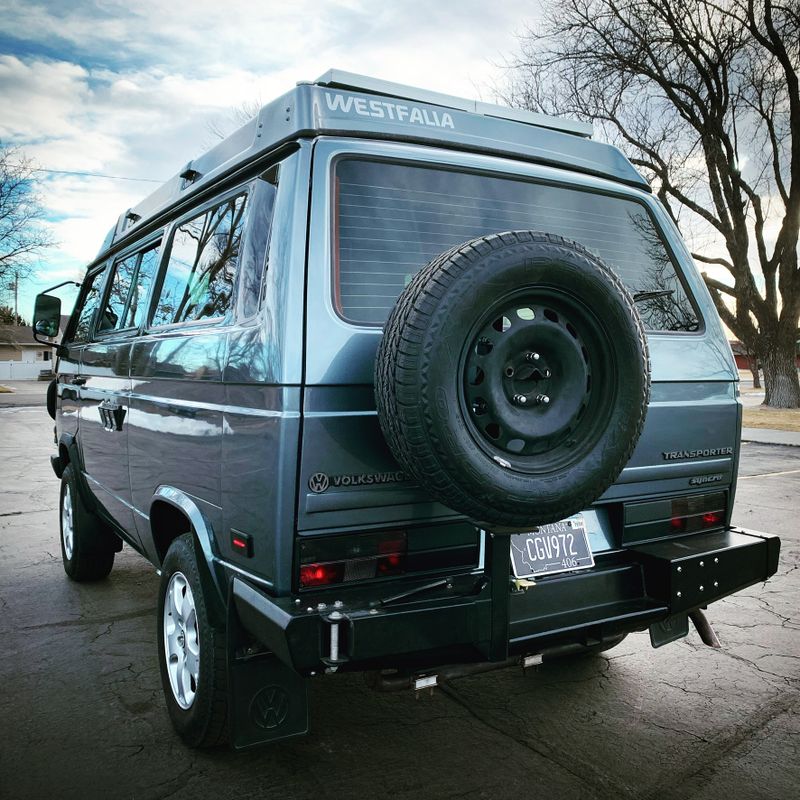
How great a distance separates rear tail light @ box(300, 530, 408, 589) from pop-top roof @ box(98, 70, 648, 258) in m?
1.31

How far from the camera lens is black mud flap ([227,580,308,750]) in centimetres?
238

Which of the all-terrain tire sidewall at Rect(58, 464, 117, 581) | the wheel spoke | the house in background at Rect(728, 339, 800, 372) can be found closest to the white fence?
the house in background at Rect(728, 339, 800, 372)

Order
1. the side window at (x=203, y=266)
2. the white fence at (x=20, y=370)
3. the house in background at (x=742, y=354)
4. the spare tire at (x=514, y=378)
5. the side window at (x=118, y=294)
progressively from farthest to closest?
the white fence at (x=20, y=370) < the house in background at (x=742, y=354) < the side window at (x=118, y=294) < the side window at (x=203, y=266) < the spare tire at (x=514, y=378)

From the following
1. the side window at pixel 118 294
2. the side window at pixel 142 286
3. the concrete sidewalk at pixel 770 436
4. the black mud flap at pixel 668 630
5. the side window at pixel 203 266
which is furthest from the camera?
the concrete sidewalk at pixel 770 436

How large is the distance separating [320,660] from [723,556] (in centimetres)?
163

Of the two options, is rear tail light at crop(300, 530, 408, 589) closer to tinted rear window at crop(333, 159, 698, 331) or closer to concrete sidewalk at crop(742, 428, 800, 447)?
tinted rear window at crop(333, 159, 698, 331)

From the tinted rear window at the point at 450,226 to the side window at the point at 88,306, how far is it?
2.87 m

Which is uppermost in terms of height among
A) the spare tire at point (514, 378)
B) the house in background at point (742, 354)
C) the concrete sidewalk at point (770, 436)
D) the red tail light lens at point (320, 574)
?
the house in background at point (742, 354)

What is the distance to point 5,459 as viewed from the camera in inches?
422

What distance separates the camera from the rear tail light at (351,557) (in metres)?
2.24

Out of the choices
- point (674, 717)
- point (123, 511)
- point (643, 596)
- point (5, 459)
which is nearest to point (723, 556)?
point (643, 596)

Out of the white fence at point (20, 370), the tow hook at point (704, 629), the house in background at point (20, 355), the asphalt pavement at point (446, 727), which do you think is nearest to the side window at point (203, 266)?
the asphalt pavement at point (446, 727)

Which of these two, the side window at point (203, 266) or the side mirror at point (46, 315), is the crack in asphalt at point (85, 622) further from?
the side mirror at point (46, 315)

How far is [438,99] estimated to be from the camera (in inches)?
109
